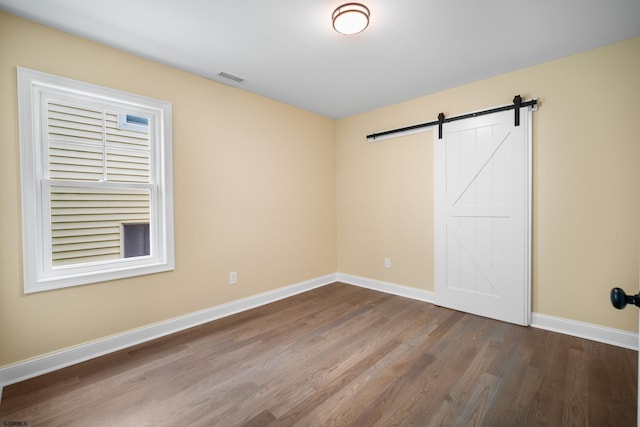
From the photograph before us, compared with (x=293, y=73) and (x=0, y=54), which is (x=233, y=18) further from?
(x=0, y=54)

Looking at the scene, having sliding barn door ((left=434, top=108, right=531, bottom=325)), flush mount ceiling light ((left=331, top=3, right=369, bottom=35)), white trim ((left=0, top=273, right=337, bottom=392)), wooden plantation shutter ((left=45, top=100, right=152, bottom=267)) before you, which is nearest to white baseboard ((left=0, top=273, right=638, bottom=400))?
white trim ((left=0, top=273, right=337, bottom=392))

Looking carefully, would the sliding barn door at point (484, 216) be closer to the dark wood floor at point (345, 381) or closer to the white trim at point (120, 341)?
the dark wood floor at point (345, 381)

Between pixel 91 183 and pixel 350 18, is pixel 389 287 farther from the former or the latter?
pixel 91 183

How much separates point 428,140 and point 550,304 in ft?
6.93

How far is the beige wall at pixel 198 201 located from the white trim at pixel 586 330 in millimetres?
2625

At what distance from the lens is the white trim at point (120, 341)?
202 cm

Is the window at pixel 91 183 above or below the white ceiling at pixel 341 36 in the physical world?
below

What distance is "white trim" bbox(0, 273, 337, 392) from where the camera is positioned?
2021 mm

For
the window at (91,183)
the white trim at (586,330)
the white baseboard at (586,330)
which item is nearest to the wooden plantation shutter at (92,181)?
the window at (91,183)

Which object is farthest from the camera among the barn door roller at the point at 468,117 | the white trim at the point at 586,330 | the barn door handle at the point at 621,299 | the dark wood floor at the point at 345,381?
the barn door roller at the point at 468,117

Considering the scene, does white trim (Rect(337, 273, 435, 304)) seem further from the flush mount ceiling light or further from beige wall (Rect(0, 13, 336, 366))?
the flush mount ceiling light

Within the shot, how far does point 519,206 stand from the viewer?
9.35ft

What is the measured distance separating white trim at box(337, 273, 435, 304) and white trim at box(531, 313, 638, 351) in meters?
1.06

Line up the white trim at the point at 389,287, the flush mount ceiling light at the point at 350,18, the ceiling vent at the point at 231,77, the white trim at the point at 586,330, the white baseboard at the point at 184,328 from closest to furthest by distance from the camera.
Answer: the flush mount ceiling light at the point at 350,18, the white baseboard at the point at 184,328, the white trim at the point at 586,330, the ceiling vent at the point at 231,77, the white trim at the point at 389,287
